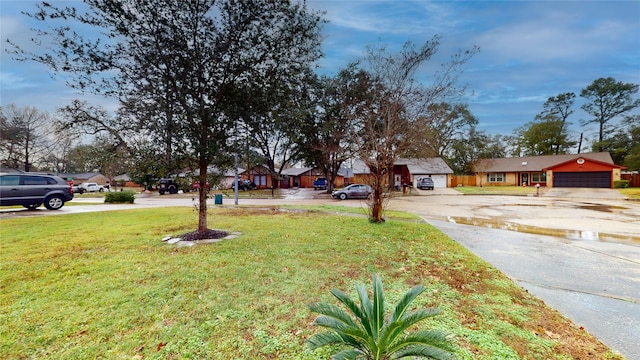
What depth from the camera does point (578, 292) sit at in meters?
3.88

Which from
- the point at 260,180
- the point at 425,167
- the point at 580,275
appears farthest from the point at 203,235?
the point at 260,180

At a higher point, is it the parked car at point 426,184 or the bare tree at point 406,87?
the bare tree at point 406,87

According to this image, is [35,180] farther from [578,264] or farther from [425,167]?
[425,167]

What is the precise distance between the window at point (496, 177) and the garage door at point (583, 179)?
7336 millimetres

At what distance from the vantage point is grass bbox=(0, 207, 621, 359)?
248cm

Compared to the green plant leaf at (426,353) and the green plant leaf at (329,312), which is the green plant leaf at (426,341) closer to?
the green plant leaf at (426,353)

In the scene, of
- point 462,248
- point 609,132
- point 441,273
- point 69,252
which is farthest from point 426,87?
point 609,132

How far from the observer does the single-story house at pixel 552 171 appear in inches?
1206

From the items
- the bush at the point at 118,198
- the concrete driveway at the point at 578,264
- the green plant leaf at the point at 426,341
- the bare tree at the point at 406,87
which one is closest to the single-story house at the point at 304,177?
the bush at the point at 118,198

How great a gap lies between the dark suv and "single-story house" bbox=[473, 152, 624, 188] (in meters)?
46.7

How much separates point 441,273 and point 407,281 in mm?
834

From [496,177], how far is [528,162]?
4.51 metres

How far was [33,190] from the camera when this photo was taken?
1170 centimetres

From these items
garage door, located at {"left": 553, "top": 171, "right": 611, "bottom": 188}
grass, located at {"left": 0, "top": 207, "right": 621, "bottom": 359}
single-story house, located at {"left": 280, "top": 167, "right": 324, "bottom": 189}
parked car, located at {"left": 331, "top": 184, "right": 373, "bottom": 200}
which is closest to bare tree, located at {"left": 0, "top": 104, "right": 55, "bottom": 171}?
single-story house, located at {"left": 280, "top": 167, "right": 324, "bottom": 189}
